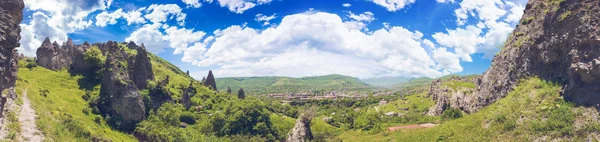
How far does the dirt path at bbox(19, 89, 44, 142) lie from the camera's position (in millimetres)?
30934

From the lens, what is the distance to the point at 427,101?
13050 centimetres

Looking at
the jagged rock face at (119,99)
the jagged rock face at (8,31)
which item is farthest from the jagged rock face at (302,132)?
the jagged rock face at (8,31)

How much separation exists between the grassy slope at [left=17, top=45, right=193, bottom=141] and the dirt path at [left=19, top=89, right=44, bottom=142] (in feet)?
2.66

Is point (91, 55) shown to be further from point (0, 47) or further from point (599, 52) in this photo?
point (599, 52)

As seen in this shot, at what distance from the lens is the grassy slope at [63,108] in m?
38.2

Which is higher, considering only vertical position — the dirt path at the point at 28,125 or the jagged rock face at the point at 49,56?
the jagged rock face at the point at 49,56

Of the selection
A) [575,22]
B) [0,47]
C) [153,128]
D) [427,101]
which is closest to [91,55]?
[153,128]

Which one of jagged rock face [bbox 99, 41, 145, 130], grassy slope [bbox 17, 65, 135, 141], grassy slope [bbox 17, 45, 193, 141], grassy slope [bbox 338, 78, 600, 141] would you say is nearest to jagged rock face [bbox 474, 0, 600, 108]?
grassy slope [bbox 338, 78, 600, 141]

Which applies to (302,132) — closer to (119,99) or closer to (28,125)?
(119,99)

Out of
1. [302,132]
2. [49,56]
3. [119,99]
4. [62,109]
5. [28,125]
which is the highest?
[49,56]

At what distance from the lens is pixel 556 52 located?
29.0m

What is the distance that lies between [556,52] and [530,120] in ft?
25.0

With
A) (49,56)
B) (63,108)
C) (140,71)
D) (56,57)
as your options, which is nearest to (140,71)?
(140,71)

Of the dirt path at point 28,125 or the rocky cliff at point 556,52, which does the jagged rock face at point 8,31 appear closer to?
the dirt path at point 28,125
